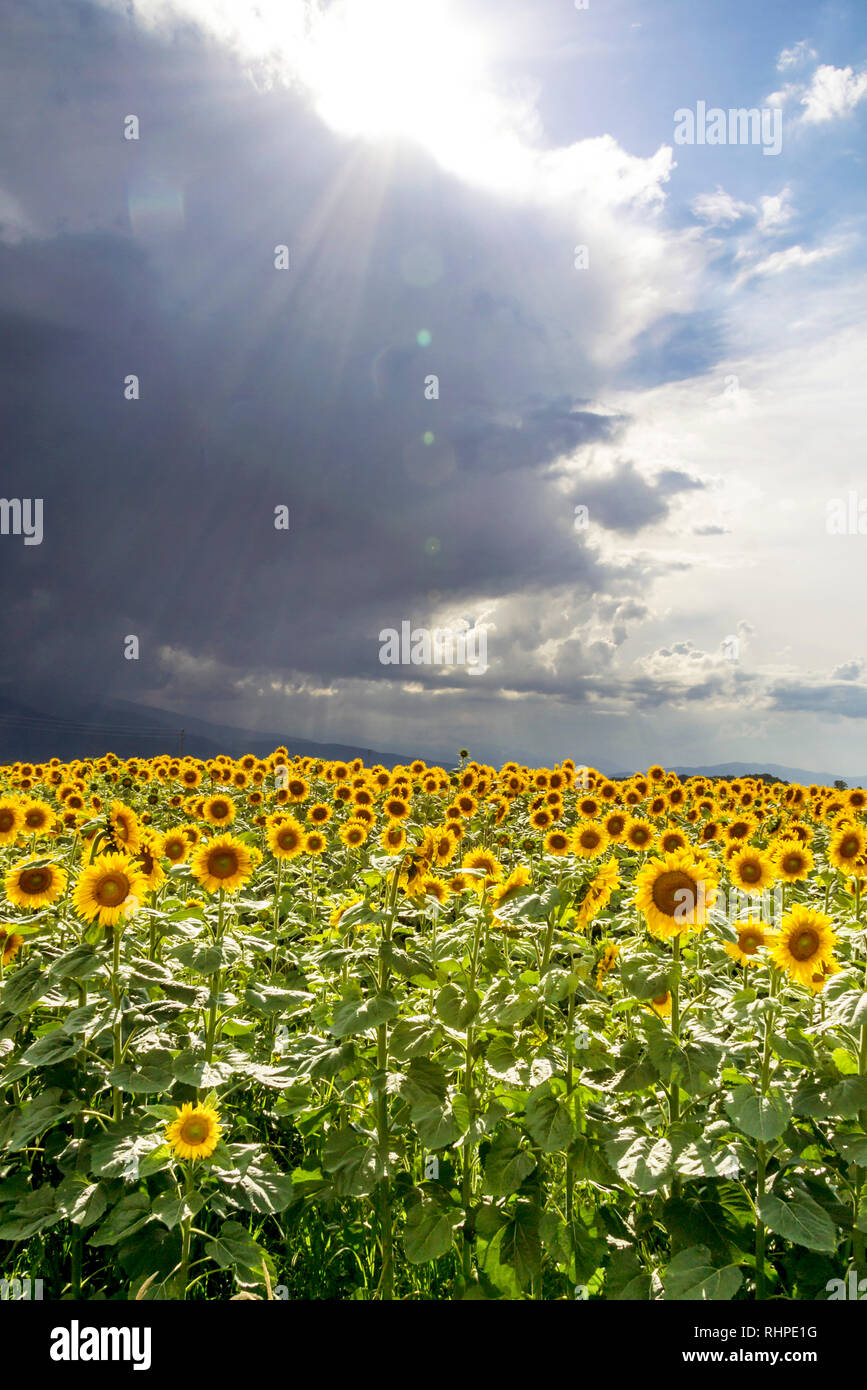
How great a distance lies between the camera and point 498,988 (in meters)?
4.36

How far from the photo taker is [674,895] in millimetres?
4293

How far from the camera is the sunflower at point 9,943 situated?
16.1 feet

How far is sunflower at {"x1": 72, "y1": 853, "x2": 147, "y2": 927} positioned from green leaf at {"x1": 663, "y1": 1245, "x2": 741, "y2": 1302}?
10.7 feet

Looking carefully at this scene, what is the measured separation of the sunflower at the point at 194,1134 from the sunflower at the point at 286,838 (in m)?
3.85

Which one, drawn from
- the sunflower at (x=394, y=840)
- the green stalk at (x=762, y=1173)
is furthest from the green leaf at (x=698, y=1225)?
the sunflower at (x=394, y=840)

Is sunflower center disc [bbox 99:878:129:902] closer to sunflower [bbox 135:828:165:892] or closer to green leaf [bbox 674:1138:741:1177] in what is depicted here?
sunflower [bbox 135:828:165:892]

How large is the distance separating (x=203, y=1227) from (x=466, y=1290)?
5.93 ft

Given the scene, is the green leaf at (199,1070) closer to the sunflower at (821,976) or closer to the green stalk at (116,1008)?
the green stalk at (116,1008)

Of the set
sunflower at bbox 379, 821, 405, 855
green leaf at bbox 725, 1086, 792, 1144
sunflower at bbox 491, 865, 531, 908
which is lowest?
green leaf at bbox 725, 1086, 792, 1144

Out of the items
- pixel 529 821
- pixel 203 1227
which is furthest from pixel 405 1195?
pixel 529 821

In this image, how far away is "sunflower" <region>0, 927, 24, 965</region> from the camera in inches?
193

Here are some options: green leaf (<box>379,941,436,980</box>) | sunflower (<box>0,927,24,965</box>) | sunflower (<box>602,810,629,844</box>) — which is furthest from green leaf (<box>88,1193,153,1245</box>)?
sunflower (<box>602,810,629,844</box>)

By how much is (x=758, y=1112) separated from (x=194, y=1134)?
2.66 meters
